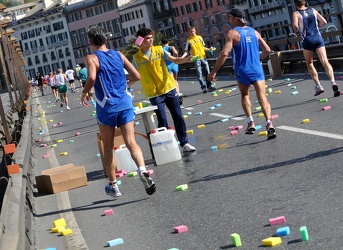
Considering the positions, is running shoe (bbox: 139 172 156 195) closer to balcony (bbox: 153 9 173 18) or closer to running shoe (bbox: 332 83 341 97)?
running shoe (bbox: 332 83 341 97)

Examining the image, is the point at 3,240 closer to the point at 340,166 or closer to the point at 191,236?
the point at 191,236

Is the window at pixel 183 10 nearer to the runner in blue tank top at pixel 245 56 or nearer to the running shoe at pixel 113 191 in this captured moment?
the runner in blue tank top at pixel 245 56

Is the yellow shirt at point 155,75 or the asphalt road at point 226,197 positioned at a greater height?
the yellow shirt at point 155,75

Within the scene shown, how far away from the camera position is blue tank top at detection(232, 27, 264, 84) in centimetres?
1495

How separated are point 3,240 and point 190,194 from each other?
4417 mm

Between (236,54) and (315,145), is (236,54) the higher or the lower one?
the higher one

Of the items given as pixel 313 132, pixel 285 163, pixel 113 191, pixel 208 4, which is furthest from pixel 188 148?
pixel 208 4

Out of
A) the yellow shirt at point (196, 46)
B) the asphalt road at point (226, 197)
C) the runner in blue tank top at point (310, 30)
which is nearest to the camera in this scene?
the asphalt road at point (226, 197)

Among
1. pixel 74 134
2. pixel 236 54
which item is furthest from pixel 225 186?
pixel 74 134

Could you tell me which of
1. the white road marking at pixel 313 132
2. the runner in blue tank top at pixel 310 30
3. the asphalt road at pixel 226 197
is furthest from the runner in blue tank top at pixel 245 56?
the runner in blue tank top at pixel 310 30

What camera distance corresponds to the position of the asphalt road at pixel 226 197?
848cm

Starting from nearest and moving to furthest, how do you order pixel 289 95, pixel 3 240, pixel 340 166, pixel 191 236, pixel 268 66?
pixel 3 240, pixel 191 236, pixel 340 166, pixel 289 95, pixel 268 66

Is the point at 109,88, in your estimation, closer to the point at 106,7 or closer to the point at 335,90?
the point at 335,90

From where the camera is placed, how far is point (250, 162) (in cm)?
1261
